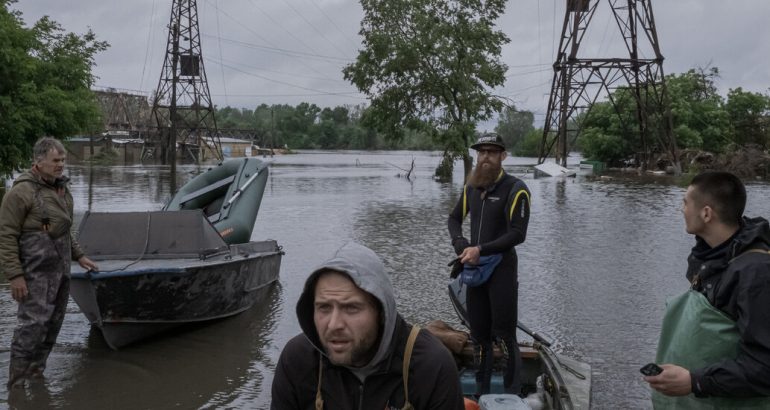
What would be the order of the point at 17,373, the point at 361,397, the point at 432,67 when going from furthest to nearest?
the point at 432,67, the point at 17,373, the point at 361,397

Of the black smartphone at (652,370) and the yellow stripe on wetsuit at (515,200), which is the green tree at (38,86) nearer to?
the yellow stripe on wetsuit at (515,200)

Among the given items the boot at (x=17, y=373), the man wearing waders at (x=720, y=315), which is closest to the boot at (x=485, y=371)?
the man wearing waders at (x=720, y=315)

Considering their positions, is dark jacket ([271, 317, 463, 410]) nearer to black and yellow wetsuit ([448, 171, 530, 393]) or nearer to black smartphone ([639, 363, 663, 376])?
black smartphone ([639, 363, 663, 376])

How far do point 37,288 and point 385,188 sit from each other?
1080 inches

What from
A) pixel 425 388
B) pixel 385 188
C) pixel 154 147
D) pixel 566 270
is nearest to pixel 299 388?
pixel 425 388

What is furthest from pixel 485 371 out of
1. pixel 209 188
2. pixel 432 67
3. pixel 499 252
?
pixel 432 67

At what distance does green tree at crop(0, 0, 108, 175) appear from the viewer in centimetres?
1670

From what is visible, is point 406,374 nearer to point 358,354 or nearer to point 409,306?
point 358,354

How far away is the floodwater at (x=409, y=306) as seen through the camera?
21.2 ft

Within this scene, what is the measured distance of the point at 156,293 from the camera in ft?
24.5

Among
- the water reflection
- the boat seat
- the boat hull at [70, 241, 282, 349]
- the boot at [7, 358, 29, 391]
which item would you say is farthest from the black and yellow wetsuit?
the boat seat

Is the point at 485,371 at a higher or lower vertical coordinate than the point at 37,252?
lower

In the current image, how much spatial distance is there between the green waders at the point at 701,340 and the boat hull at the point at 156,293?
5564 mm

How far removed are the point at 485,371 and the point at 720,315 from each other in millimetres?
2699
